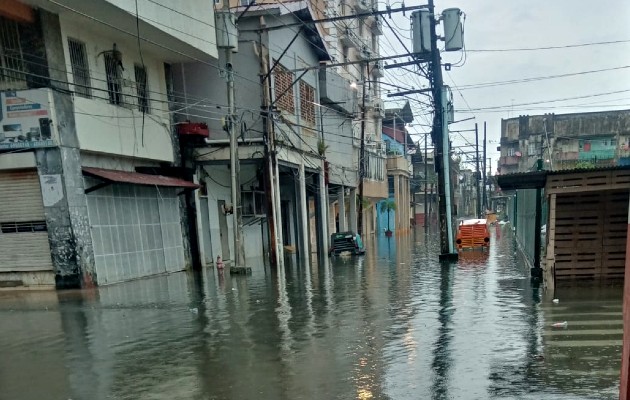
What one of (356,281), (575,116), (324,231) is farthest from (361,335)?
(575,116)

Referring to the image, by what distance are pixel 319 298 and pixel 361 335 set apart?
4.00 m

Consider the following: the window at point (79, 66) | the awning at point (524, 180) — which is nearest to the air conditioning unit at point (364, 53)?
the window at point (79, 66)

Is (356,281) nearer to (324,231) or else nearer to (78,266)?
(78,266)

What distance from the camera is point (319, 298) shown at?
39.0 ft

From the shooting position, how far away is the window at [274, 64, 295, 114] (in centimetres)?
2103

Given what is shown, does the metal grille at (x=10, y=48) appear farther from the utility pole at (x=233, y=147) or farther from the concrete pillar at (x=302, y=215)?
the concrete pillar at (x=302, y=215)

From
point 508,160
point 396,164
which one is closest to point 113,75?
point 396,164

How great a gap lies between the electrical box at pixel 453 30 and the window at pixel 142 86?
1132cm

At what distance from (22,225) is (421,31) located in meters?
15.1

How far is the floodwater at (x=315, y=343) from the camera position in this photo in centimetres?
554

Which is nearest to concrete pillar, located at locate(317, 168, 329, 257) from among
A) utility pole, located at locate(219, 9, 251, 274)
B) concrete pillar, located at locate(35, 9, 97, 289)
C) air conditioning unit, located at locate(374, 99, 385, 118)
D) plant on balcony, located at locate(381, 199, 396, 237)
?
utility pole, located at locate(219, 9, 251, 274)

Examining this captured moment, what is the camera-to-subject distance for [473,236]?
24.4 m

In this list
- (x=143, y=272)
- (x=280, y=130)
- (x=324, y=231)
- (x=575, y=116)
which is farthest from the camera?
(x=575, y=116)

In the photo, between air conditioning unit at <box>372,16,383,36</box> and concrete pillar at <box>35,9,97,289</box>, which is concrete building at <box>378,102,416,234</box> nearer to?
air conditioning unit at <box>372,16,383,36</box>
